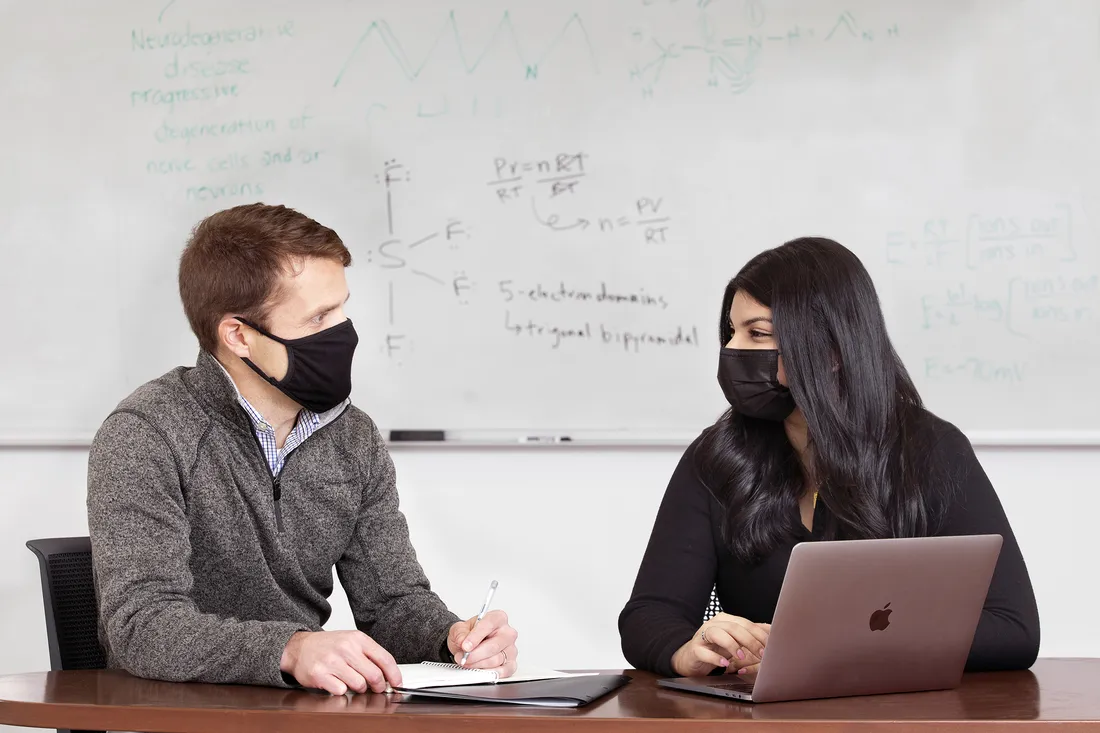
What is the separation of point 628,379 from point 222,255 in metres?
1.31

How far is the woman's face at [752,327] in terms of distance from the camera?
1.69m

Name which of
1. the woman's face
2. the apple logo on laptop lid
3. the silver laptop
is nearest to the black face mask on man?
the woman's face

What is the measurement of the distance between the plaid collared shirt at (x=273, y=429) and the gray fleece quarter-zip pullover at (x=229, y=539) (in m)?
0.01

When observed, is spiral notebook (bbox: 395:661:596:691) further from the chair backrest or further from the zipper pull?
the chair backrest

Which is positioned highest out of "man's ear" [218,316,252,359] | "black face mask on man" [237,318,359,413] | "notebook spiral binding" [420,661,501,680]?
"man's ear" [218,316,252,359]

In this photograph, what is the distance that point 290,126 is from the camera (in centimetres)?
281

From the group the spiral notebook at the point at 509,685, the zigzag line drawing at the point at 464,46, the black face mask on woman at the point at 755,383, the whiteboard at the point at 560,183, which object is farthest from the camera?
the zigzag line drawing at the point at 464,46

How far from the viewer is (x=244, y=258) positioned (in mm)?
1621

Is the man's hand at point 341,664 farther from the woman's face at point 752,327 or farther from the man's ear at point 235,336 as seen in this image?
the woman's face at point 752,327

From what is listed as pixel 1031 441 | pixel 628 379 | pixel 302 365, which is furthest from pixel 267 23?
pixel 1031 441

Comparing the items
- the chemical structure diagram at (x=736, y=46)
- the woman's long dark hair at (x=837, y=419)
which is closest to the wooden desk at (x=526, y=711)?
the woman's long dark hair at (x=837, y=419)

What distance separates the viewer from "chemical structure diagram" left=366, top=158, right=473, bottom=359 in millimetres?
2766

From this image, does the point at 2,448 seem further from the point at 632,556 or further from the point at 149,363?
the point at 632,556

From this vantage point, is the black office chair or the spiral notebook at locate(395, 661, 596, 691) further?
the black office chair
